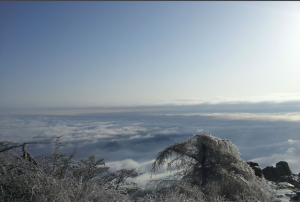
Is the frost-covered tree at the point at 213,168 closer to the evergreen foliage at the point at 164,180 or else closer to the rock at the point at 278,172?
the evergreen foliage at the point at 164,180

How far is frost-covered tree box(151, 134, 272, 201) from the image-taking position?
8656 millimetres

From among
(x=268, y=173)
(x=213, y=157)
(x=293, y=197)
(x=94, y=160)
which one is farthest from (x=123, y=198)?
(x=268, y=173)

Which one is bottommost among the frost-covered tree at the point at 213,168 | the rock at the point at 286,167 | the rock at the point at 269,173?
the rock at the point at 269,173

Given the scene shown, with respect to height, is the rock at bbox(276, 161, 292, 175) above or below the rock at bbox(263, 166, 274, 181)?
above

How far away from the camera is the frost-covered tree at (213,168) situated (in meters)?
8.66

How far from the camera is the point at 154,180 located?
31.7 ft

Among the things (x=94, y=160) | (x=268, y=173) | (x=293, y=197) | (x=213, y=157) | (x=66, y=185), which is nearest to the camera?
(x=66, y=185)

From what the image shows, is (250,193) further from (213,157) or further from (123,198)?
(123,198)

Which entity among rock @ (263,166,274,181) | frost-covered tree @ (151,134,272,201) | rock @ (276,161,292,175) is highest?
frost-covered tree @ (151,134,272,201)

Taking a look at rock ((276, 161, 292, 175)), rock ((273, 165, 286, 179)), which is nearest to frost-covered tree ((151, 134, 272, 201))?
rock ((273, 165, 286, 179))

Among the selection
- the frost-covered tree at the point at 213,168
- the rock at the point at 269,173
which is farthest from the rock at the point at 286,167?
the frost-covered tree at the point at 213,168

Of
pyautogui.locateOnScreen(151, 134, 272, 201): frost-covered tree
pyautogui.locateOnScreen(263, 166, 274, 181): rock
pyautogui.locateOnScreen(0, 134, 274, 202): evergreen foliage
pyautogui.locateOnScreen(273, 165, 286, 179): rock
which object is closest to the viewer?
pyautogui.locateOnScreen(0, 134, 274, 202): evergreen foliage

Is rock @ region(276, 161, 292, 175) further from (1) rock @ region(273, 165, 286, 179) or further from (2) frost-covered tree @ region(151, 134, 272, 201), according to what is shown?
(2) frost-covered tree @ region(151, 134, 272, 201)

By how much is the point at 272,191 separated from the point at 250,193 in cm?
146
